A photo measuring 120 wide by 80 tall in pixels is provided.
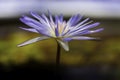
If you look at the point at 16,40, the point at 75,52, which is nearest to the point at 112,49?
the point at 75,52

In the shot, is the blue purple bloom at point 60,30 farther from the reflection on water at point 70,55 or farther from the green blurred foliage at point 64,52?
the green blurred foliage at point 64,52

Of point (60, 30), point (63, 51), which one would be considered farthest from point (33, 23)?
point (63, 51)

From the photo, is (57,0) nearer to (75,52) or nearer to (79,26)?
(75,52)

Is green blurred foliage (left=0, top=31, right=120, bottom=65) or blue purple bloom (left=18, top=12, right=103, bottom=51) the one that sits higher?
blue purple bloom (left=18, top=12, right=103, bottom=51)

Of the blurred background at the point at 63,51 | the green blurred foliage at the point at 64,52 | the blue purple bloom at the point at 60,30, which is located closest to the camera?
the blue purple bloom at the point at 60,30

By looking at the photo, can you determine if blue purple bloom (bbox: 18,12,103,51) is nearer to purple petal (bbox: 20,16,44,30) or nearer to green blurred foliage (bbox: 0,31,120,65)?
purple petal (bbox: 20,16,44,30)

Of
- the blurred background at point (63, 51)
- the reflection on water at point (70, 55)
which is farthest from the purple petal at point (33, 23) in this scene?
the reflection on water at point (70, 55)

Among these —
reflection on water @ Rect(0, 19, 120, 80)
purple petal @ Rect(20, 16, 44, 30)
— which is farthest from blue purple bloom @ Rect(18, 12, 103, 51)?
reflection on water @ Rect(0, 19, 120, 80)

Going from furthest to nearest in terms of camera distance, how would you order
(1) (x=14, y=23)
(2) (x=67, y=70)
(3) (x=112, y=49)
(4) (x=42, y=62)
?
(1) (x=14, y=23) → (3) (x=112, y=49) → (4) (x=42, y=62) → (2) (x=67, y=70)
